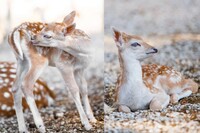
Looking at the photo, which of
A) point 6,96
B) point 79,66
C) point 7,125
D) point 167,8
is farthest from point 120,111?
point 167,8

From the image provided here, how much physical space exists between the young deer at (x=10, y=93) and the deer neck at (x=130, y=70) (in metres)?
0.65

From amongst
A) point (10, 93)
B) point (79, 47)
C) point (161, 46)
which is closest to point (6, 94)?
point (10, 93)

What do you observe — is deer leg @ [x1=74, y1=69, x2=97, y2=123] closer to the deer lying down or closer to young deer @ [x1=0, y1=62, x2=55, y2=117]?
the deer lying down

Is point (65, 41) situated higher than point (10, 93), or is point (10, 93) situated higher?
point (65, 41)

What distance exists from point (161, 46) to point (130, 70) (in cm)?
125

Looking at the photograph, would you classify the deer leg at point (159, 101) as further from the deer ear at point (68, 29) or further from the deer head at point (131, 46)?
the deer ear at point (68, 29)

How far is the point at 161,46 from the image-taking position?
2.83m

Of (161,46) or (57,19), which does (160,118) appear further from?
(161,46)

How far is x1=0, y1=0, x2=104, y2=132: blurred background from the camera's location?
85.9 inches

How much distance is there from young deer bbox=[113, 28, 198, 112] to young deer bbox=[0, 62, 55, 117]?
605 mm

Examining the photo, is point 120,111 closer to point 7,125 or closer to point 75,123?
point 75,123

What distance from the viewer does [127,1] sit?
4824mm

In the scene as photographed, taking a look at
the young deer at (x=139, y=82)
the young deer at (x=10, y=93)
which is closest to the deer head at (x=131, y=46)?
the young deer at (x=139, y=82)

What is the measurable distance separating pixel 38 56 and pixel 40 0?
1.39 meters
